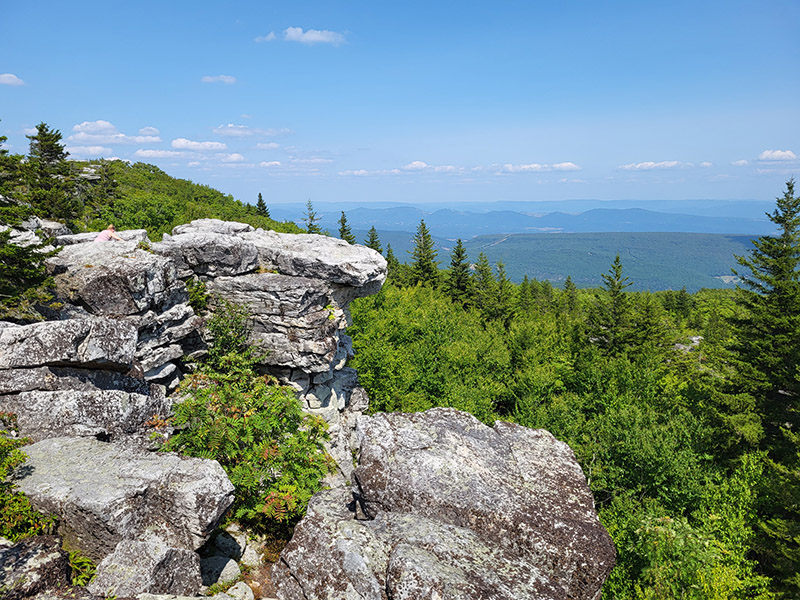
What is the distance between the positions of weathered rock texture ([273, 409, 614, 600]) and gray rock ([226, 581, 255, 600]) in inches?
45.2

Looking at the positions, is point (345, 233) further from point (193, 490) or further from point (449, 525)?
point (449, 525)

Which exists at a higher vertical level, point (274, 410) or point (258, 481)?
point (274, 410)

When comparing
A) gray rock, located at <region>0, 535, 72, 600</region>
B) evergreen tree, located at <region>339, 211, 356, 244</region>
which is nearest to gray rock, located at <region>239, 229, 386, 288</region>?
gray rock, located at <region>0, 535, 72, 600</region>

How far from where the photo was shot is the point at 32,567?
7027mm

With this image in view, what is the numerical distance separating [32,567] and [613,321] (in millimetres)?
43646

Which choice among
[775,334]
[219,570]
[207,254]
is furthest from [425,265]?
[219,570]

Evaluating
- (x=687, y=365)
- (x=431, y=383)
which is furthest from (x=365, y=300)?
(x=687, y=365)

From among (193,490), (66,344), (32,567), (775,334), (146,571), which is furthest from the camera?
(775,334)

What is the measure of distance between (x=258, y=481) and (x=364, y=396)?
14901mm

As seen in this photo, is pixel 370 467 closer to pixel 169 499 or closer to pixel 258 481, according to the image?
pixel 258 481

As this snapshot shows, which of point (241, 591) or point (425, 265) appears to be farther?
point (425, 265)

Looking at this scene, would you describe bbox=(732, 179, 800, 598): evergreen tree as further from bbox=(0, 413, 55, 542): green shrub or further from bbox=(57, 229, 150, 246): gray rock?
bbox=(57, 229, 150, 246): gray rock

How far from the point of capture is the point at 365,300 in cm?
3788

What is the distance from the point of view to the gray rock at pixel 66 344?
11180 mm
